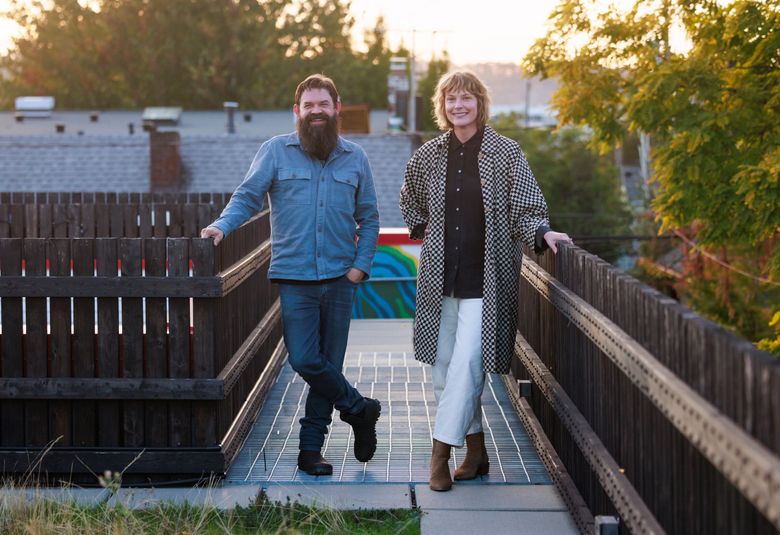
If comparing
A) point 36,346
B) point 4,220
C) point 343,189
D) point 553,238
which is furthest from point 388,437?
point 4,220

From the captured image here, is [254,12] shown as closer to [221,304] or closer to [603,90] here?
[603,90]

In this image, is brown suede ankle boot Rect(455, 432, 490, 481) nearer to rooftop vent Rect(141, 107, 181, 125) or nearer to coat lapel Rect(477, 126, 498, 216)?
coat lapel Rect(477, 126, 498, 216)

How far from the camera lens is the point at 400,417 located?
26.8ft

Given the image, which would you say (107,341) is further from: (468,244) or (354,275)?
(468,244)

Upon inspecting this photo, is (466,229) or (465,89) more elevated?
(465,89)

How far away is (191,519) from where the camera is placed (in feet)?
18.2

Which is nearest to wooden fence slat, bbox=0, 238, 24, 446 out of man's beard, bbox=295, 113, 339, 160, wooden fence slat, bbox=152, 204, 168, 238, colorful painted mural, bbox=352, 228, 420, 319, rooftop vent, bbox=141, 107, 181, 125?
man's beard, bbox=295, 113, 339, 160

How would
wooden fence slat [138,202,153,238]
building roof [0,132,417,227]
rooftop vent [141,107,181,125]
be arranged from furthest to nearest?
1. rooftop vent [141,107,181,125]
2. building roof [0,132,417,227]
3. wooden fence slat [138,202,153,238]

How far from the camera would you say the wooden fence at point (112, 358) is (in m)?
6.37

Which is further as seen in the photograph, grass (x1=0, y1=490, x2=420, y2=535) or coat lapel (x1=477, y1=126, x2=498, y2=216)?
coat lapel (x1=477, y1=126, x2=498, y2=216)

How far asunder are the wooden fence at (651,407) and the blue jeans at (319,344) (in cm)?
111

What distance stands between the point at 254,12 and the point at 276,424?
73465 millimetres

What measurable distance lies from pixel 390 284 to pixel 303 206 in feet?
31.4

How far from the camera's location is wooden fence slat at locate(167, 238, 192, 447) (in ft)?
21.0
